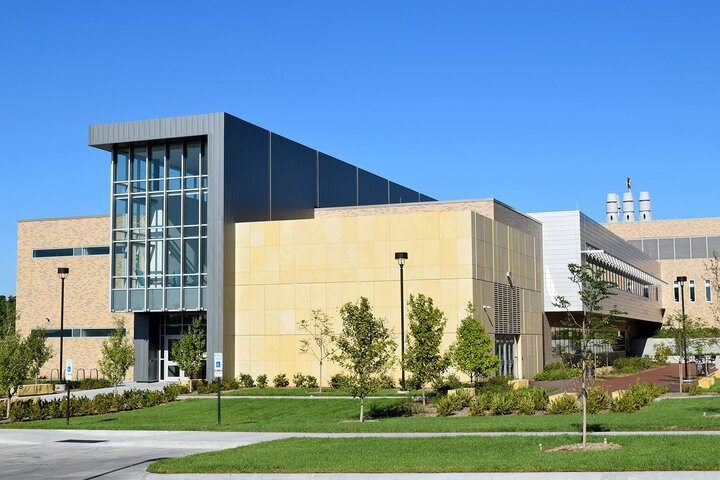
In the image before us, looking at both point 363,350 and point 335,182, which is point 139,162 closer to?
point 335,182

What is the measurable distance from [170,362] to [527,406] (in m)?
26.7

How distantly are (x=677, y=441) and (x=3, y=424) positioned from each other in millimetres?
24424

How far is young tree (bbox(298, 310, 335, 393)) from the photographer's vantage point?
42969 mm

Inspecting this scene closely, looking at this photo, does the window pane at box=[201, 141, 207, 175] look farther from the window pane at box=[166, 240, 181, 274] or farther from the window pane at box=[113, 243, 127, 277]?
the window pane at box=[113, 243, 127, 277]

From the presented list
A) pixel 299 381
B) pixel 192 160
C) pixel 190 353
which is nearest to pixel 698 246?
pixel 299 381

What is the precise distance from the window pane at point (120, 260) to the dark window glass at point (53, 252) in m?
10.9

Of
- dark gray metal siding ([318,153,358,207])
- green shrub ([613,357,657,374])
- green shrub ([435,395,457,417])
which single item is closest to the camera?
green shrub ([435,395,457,417])

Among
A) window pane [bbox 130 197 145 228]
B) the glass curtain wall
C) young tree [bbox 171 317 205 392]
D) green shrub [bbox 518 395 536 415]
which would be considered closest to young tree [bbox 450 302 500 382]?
green shrub [bbox 518 395 536 415]

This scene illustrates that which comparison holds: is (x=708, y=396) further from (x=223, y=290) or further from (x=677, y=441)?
(x=223, y=290)

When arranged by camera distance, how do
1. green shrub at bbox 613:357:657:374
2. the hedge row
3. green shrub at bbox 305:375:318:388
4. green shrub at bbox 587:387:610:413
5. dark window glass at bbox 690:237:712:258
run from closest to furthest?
1. green shrub at bbox 587:387:610:413
2. the hedge row
3. green shrub at bbox 305:375:318:388
4. green shrub at bbox 613:357:657:374
5. dark window glass at bbox 690:237:712:258

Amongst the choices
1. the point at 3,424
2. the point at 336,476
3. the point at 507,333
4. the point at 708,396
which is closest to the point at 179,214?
the point at 3,424

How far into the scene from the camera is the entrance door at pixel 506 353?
4624 centimetres

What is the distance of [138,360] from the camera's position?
1900 inches

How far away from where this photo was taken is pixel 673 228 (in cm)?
9512
